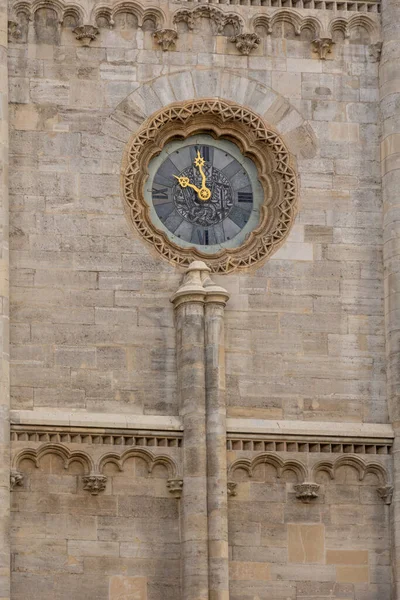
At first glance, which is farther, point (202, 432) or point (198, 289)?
point (198, 289)

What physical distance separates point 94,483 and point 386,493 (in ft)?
14.9

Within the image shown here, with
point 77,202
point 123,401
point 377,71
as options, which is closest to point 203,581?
point 123,401

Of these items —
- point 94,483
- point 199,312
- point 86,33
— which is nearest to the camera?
point 94,483

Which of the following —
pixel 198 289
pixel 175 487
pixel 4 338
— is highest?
pixel 198 289

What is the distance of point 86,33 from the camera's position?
3591cm

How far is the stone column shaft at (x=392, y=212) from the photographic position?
35156 millimetres

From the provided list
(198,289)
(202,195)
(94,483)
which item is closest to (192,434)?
(94,483)

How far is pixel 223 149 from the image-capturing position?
120ft

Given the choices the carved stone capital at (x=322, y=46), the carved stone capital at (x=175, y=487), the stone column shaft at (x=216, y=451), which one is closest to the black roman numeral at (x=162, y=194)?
the stone column shaft at (x=216, y=451)

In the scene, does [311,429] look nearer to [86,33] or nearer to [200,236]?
[200,236]

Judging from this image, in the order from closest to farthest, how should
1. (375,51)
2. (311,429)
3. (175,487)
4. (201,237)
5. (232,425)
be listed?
(175,487) < (232,425) < (311,429) < (201,237) < (375,51)

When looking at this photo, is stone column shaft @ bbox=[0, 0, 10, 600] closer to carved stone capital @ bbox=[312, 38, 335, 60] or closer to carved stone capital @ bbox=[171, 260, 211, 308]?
carved stone capital @ bbox=[171, 260, 211, 308]

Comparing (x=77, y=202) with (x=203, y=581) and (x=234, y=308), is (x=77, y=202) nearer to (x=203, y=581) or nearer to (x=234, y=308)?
(x=234, y=308)

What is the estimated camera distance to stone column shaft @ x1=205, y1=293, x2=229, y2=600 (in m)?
34.0
